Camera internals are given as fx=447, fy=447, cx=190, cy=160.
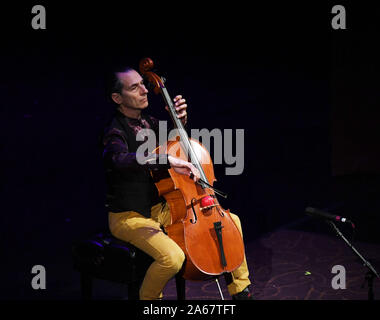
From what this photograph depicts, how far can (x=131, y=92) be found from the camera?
2.35 metres

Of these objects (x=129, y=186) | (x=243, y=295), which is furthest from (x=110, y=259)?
(x=243, y=295)

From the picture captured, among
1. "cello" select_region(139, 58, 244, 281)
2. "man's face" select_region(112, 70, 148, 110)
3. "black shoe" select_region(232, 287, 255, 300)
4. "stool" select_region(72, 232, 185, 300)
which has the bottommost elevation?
"black shoe" select_region(232, 287, 255, 300)

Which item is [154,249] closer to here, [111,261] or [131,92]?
[111,261]

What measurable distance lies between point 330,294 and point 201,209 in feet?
3.83

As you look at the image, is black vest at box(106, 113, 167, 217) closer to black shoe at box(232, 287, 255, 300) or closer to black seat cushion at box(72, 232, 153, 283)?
black seat cushion at box(72, 232, 153, 283)

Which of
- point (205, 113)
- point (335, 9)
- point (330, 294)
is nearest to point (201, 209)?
point (330, 294)

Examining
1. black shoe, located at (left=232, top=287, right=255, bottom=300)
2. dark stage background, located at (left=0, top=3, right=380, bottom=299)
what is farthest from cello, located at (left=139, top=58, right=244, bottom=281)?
dark stage background, located at (left=0, top=3, right=380, bottom=299)

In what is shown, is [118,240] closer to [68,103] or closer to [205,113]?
[68,103]

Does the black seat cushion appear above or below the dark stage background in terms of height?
below

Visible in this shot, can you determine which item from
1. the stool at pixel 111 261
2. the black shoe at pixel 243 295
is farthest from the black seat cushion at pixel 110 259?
the black shoe at pixel 243 295

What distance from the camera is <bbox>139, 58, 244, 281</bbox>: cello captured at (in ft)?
6.82

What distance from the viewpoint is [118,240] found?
2254 millimetres

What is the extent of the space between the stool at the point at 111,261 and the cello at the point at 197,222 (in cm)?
20

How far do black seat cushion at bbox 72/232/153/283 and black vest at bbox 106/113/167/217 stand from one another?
186 mm
